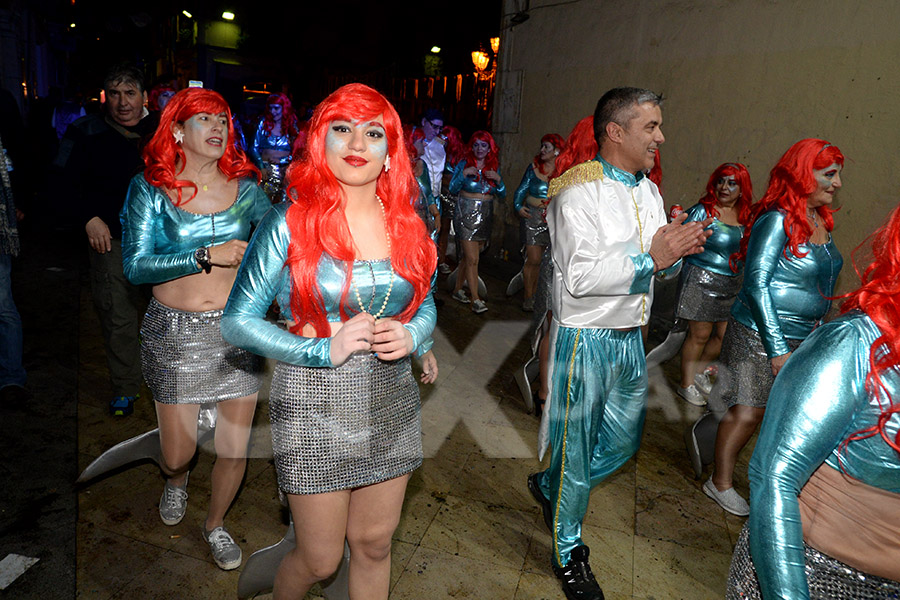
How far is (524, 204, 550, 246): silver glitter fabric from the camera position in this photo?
7.29 m

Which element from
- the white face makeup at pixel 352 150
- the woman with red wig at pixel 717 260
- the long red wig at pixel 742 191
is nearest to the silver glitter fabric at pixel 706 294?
the woman with red wig at pixel 717 260

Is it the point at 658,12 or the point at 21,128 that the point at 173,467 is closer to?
the point at 21,128

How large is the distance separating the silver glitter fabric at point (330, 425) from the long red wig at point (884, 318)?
1344mm

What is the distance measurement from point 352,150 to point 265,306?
0.57 meters

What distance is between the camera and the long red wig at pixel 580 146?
138 inches

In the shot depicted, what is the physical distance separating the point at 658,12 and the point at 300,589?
7.60 metres

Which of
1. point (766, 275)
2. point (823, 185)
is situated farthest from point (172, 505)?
point (823, 185)

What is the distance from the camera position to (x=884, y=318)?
123 centimetres

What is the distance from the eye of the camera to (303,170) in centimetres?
205

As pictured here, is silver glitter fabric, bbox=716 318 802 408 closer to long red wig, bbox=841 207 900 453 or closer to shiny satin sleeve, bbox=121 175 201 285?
long red wig, bbox=841 207 900 453

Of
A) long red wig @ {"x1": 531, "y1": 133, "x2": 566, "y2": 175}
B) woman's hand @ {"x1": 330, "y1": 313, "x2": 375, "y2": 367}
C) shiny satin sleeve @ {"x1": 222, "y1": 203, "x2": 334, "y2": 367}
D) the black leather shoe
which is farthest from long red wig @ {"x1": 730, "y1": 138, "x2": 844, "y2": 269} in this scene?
long red wig @ {"x1": 531, "y1": 133, "x2": 566, "y2": 175}

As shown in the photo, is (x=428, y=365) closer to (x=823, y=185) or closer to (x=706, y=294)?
(x=823, y=185)

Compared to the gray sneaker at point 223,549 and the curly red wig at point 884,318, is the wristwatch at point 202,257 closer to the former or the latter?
the gray sneaker at point 223,549

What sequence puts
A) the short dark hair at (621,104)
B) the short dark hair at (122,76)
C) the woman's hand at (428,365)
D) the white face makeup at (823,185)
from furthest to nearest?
the short dark hair at (122,76) → the white face makeup at (823,185) → the short dark hair at (621,104) → the woman's hand at (428,365)
